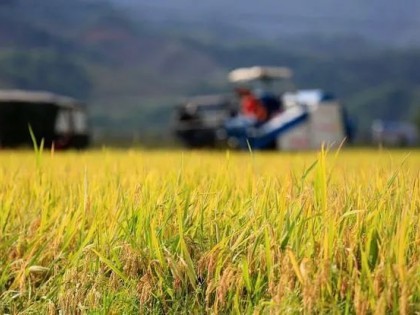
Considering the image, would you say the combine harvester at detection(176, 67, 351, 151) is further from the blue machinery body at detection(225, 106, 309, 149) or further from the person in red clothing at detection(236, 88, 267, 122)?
the person in red clothing at detection(236, 88, 267, 122)

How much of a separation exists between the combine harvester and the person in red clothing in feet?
0.59

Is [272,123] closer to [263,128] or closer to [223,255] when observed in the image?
[263,128]

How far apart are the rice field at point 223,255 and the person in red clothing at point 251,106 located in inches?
852

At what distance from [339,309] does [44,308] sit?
109 cm

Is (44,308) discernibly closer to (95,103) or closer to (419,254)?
(419,254)

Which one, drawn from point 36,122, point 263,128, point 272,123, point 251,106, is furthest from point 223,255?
point 36,122

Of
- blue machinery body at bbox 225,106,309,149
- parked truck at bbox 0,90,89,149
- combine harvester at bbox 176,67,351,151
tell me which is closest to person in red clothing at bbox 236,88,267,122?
combine harvester at bbox 176,67,351,151

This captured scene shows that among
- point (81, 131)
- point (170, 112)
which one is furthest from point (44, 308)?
point (170, 112)

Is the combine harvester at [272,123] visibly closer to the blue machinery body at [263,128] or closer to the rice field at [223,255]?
the blue machinery body at [263,128]

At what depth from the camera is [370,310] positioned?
2322 millimetres

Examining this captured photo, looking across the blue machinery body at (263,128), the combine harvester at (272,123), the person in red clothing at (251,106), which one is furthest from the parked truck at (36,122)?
the person in red clothing at (251,106)

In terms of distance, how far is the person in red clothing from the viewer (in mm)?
25016

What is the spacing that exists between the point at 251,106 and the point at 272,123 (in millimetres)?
956

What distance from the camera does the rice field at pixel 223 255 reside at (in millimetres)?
2377
